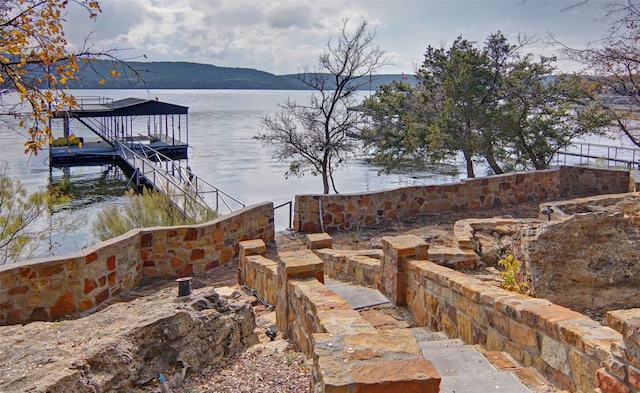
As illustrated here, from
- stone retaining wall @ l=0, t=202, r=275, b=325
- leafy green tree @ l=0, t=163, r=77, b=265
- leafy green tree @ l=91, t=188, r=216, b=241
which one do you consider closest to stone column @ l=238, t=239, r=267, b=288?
stone retaining wall @ l=0, t=202, r=275, b=325

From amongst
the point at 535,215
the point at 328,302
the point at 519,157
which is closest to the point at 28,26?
the point at 328,302

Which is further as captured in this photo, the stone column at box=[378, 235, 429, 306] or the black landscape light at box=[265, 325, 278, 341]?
the stone column at box=[378, 235, 429, 306]

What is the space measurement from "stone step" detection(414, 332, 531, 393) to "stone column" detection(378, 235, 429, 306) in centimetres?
175

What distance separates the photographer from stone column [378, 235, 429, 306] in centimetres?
598

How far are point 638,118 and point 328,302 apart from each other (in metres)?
15.9

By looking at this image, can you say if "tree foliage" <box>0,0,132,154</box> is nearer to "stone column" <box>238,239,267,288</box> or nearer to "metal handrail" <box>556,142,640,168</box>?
"stone column" <box>238,239,267,288</box>

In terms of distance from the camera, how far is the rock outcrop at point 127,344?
3527 mm

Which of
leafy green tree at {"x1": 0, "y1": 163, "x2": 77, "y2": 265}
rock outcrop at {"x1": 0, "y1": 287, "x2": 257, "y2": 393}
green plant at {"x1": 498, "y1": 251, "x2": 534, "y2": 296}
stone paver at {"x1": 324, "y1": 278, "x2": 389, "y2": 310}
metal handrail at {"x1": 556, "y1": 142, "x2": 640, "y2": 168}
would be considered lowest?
leafy green tree at {"x1": 0, "y1": 163, "x2": 77, "y2": 265}

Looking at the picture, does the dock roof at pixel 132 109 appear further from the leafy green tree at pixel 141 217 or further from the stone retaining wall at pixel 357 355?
the stone retaining wall at pixel 357 355

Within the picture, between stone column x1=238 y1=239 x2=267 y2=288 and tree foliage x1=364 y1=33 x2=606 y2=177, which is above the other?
tree foliage x1=364 y1=33 x2=606 y2=177

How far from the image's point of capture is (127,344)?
4.03m

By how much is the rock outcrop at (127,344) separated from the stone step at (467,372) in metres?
1.86

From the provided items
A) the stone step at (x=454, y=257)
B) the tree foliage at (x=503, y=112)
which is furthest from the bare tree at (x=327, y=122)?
the stone step at (x=454, y=257)

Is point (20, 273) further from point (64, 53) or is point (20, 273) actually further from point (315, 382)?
point (315, 382)
